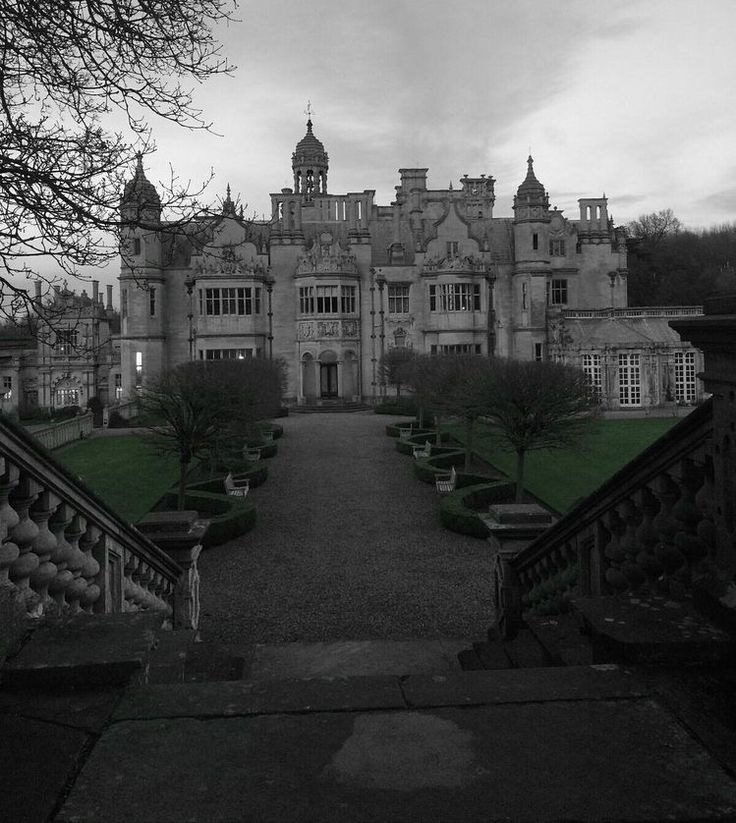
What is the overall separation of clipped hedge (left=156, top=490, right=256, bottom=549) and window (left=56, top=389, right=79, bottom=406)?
125 feet

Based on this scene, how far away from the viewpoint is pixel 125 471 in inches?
1006

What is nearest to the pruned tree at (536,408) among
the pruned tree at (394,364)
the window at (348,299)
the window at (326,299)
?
the pruned tree at (394,364)

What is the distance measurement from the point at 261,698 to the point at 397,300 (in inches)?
1894

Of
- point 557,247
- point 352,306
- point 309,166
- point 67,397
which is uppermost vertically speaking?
point 309,166

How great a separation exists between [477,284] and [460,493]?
3240 centimetres

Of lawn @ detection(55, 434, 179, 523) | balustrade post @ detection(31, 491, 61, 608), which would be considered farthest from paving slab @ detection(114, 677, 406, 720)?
lawn @ detection(55, 434, 179, 523)

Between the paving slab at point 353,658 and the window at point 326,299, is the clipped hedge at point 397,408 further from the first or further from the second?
the paving slab at point 353,658

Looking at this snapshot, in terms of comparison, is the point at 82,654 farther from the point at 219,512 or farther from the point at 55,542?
the point at 219,512

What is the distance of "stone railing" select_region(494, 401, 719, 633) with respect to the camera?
A: 166 inches

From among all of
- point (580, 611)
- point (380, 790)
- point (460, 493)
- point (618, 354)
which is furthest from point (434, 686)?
point (618, 354)

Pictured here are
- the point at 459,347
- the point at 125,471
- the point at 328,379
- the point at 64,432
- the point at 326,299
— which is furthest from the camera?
the point at 328,379

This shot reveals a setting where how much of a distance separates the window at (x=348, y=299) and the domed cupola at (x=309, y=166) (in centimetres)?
2134

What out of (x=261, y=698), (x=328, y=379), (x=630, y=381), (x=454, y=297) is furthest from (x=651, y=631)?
(x=454, y=297)

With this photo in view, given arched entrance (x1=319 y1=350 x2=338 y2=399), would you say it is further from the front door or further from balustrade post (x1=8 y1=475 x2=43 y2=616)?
balustrade post (x1=8 y1=475 x2=43 y2=616)
